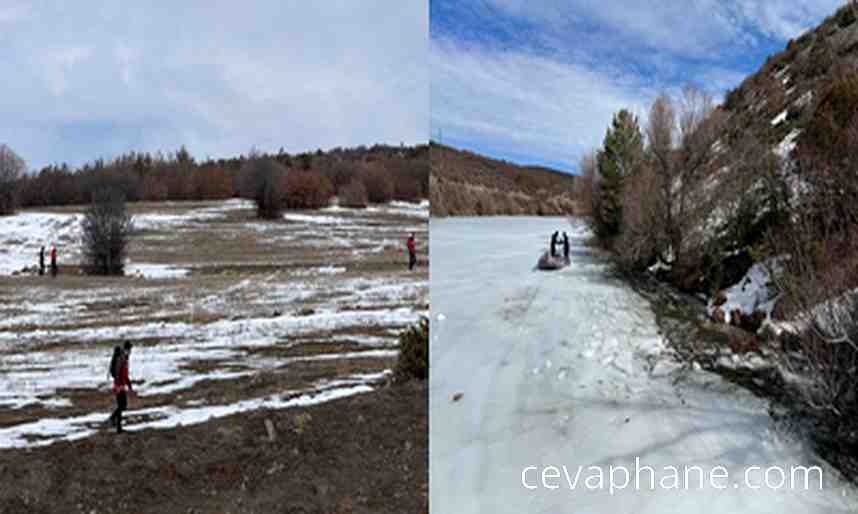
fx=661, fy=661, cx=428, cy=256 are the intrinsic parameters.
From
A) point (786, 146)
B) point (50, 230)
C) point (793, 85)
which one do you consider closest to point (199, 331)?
point (786, 146)

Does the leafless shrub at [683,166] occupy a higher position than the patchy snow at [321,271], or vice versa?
the leafless shrub at [683,166]

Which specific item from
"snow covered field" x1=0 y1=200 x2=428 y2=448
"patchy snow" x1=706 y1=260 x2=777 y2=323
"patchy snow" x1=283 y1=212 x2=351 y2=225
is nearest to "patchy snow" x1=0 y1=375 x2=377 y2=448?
"snow covered field" x1=0 y1=200 x2=428 y2=448

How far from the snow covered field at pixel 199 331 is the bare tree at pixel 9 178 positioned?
21767 millimetres

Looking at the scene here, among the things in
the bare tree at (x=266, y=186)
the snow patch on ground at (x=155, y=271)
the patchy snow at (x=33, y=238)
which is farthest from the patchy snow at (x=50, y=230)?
the snow patch on ground at (x=155, y=271)

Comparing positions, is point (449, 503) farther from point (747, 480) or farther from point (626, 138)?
point (626, 138)

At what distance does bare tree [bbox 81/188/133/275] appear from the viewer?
28.9 metres

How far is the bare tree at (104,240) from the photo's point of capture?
94.8 feet

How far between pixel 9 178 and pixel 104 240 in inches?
1407

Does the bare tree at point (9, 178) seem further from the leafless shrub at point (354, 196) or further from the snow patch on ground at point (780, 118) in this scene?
the snow patch on ground at point (780, 118)

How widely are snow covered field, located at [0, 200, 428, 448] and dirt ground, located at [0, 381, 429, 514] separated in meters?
0.84

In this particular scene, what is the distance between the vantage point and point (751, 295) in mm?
11195

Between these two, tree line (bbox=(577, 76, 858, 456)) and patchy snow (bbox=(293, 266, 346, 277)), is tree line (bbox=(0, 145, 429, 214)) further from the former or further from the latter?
tree line (bbox=(577, 76, 858, 456))

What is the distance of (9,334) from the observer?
15164mm

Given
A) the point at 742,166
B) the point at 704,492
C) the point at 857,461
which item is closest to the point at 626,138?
the point at 742,166
